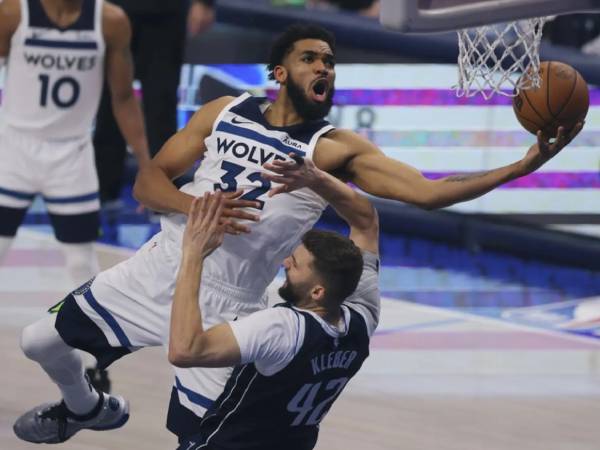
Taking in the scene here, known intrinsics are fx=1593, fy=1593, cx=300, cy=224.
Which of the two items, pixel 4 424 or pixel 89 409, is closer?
pixel 89 409

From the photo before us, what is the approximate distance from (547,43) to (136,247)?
9.44 ft

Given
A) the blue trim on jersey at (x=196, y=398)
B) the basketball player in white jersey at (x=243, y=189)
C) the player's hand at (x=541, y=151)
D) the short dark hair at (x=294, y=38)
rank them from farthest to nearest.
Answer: the short dark hair at (x=294, y=38), the basketball player in white jersey at (x=243, y=189), the blue trim on jersey at (x=196, y=398), the player's hand at (x=541, y=151)

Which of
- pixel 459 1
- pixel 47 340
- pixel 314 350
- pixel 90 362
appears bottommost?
pixel 90 362

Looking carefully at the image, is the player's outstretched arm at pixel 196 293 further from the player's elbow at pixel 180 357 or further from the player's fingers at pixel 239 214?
the player's fingers at pixel 239 214

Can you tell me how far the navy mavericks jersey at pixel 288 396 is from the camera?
5105 millimetres

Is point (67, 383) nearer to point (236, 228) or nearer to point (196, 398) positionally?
point (196, 398)

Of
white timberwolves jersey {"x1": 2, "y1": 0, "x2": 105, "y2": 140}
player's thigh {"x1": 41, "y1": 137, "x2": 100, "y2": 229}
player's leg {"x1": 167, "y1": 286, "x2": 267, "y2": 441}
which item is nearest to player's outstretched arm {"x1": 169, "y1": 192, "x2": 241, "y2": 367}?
player's leg {"x1": 167, "y1": 286, "x2": 267, "y2": 441}

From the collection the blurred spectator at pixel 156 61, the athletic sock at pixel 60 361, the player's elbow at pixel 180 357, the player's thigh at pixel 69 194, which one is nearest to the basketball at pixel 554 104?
the player's elbow at pixel 180 357

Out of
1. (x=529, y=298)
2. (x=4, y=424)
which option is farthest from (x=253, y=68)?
(x=4, y=424)

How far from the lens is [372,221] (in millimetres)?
5684

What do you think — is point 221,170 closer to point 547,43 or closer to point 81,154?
point 81,154

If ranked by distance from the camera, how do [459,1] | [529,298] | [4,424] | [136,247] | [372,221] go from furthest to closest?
[136,247]
[529,298]
[4,424]
[372,221]
[459,1]

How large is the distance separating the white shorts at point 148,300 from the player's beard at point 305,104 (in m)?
0.68

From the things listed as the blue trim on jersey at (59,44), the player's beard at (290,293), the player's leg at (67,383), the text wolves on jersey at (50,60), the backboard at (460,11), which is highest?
the backboard at (460,11)
